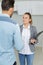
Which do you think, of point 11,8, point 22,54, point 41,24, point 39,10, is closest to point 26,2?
point 39,10

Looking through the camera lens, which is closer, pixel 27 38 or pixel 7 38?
pixel 7 38

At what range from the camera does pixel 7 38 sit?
1889 mm

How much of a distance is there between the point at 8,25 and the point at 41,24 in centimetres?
364

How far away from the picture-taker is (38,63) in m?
4.22

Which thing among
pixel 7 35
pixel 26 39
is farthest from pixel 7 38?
pixel 26 39

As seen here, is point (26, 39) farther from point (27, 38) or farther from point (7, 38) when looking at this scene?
point (7, 38)

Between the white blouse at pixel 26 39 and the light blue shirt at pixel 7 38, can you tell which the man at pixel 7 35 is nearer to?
the light blue shirt at pixel 7 38

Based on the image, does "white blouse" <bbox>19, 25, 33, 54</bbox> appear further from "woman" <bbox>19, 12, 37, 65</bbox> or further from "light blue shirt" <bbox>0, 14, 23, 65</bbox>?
"light blue shirt" <bbox>0, 14, 23, 65</bbox>

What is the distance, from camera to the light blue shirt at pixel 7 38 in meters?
1.86

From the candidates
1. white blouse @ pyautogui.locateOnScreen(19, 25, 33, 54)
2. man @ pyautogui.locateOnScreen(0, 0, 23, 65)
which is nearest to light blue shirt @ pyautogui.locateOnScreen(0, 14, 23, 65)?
man @ pyautogui.locateOnScreen(0, 0, 23, 65)

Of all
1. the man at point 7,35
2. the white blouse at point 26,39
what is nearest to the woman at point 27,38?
the white blouse at point 26,39

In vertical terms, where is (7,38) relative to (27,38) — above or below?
above

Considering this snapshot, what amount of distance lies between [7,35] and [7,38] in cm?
3

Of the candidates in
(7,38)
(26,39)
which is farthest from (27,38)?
(7,38)
